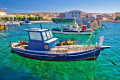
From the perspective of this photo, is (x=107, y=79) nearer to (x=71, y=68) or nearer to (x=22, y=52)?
(x=71, y=68)

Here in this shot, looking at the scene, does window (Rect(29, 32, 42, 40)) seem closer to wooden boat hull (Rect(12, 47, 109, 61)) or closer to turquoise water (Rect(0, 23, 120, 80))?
wooden boat hull (Rect(12, 47, 109, 61))

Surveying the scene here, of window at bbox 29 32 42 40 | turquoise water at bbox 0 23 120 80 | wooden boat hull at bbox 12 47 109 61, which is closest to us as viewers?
turquoise water at bbox 0 23 120 80

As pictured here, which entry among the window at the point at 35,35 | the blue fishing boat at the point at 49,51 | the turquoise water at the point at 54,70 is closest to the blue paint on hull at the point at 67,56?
the blue fishing boat at the point at 49,51

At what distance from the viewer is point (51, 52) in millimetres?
14062

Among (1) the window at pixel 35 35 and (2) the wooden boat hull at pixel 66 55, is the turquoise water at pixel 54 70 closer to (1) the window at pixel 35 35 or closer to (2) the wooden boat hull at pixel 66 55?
(2) the wooden boat hull at pixel 66 55

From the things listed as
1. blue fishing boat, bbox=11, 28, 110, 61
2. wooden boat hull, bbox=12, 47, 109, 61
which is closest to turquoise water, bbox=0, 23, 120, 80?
wooden boat hull, bbox=12, 47, 109, 61

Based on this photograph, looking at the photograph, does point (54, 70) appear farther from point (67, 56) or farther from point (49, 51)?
point (49, 51)

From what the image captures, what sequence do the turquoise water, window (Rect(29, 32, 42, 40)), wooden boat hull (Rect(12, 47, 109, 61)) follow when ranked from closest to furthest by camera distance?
the turquoise water < wooden boat hull (Rect(12, 47, 109, 61)) < window (Rect(29, 32, 42, 40))

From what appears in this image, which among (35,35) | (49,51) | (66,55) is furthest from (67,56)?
(35,35)

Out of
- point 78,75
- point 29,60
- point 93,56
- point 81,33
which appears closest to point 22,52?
point 29,60

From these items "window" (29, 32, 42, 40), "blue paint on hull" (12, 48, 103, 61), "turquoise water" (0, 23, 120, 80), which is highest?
"window" (29, 32, 42, 40)

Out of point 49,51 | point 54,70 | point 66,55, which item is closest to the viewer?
point 54,70

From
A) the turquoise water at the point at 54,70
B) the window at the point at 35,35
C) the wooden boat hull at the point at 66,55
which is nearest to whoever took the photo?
the turquoise water at the point at 54,70

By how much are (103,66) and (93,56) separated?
62.1 inches
